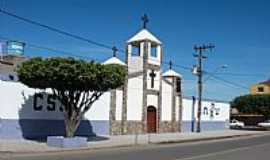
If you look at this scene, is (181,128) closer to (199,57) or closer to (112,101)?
(199,57)

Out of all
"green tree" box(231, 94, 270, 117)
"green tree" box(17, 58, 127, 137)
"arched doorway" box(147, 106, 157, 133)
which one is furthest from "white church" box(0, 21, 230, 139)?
"green tree" box(231, 94, 270, 117)

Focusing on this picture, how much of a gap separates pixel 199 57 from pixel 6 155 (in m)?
31.4

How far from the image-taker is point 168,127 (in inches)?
1725

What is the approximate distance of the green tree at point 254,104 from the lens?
231ft

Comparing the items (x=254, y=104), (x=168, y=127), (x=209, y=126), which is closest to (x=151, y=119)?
(x=168, y=127)

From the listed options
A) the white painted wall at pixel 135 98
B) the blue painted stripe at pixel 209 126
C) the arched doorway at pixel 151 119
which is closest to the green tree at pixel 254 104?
the blue painted stripe at pixel 209 126

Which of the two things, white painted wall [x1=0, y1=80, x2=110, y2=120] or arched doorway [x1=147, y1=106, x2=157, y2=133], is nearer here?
white painted wall [x1=0, y1=80, x2=110, y2=120]

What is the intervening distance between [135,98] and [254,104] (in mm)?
37055

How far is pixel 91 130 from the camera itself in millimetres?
34375

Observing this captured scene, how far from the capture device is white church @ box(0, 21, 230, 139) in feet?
93.9

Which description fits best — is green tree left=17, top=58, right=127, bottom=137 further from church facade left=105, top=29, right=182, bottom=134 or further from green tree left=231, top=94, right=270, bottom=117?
green tree left=231, top=94, right=270, bottom=117

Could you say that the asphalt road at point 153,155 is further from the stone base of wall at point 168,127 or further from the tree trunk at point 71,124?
the stone base of wall at point 168,127

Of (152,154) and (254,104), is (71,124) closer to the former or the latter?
(152,154)

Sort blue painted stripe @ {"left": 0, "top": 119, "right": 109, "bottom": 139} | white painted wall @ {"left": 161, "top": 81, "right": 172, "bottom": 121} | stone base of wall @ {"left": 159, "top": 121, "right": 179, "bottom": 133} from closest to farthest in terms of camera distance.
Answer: blue painted stripe @ {"left": 0, "top": 119, "right": 109, "bottom": 139}
stone base of wall @ {"left": 159, "top": 121, "right": 179, "bottom": 133}
white painted wall @ {"left": 161, "top": 81, "right": 172, "bottom": 121}
